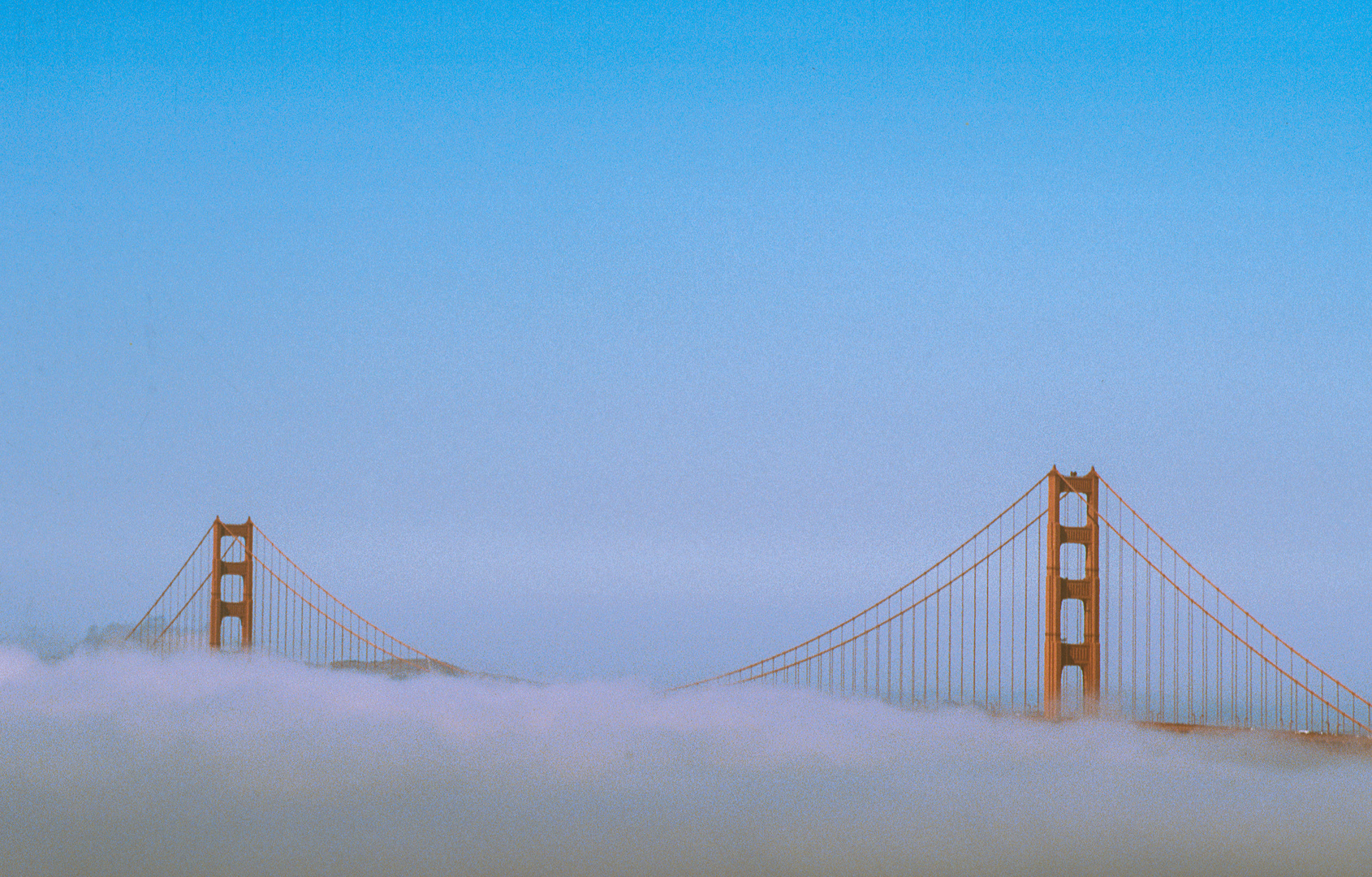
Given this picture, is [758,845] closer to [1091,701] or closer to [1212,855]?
[1212,855]

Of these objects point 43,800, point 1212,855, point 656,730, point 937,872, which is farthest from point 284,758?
point 1212,855

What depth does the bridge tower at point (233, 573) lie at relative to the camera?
39.0 meters

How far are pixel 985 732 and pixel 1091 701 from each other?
10792 mm

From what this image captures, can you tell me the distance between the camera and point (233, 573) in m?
39.2

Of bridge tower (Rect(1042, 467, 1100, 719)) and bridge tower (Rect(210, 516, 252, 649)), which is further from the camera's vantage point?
bridge tower (Rect(210, 516, 252, 649))

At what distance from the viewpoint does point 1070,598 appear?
2453cm

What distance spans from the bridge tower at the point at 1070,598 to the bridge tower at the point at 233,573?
80.5 ft

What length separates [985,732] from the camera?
1361 inches

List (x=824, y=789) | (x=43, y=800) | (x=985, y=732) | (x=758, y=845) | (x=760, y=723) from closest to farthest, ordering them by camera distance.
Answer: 1. (x=985, y=732)
2. (x=758, y=845)
3. (x=824, y=789)
4. (x=760, y=723)
5. (x=43, y=800)

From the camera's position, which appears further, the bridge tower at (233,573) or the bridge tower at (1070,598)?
the bridge tower at (233,573)

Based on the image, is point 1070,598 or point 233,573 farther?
point 233,573

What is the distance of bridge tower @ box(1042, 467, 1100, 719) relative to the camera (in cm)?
2395

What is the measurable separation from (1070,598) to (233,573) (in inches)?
996

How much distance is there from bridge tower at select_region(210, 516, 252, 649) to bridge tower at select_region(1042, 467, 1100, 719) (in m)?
24.5
